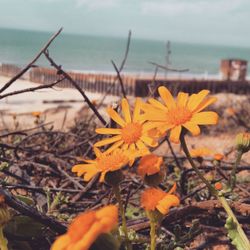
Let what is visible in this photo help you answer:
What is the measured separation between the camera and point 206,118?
80 centimetres

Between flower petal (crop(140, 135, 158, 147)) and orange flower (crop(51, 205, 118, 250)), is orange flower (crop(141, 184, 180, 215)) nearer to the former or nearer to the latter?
flower petal (crop(140, 135, 158, 147))

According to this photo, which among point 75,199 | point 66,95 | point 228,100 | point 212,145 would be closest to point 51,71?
point 66,95

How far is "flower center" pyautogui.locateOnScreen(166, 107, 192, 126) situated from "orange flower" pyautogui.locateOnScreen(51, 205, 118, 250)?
34 centimetres

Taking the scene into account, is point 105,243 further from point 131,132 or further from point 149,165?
point 131,132

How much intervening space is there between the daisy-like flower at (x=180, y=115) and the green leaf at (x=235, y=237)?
0.14m

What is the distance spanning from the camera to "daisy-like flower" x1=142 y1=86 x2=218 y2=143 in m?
0.80

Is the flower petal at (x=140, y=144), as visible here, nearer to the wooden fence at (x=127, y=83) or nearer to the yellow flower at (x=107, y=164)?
the yellow flower at (x=107, y=164)

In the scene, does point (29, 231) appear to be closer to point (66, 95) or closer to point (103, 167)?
point (103, 167)

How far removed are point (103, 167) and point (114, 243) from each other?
17 centimetres

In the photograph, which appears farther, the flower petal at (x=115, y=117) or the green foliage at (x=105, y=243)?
the flower petal at (x=115, y=117)

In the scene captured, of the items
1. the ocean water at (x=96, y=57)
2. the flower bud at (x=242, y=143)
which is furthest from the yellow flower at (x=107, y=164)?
the ocean water at (x=96, y=57)

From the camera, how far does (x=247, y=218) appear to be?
3.49 feet

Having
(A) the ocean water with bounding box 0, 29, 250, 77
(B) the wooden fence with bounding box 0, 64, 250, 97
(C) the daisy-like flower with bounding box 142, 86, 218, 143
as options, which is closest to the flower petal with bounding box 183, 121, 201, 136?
(C) the daisy-like flower with bounding box 142, 86, 218, 143

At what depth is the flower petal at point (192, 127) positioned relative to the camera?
31.0 inches
